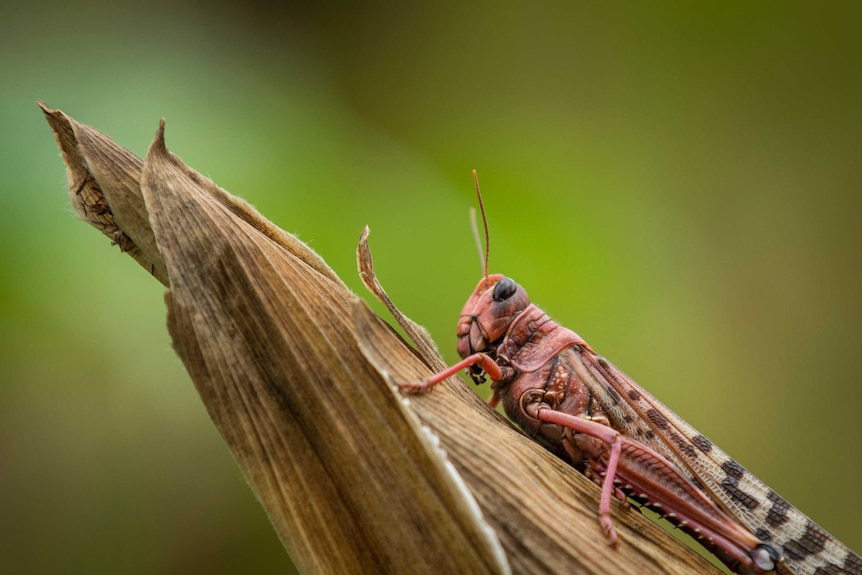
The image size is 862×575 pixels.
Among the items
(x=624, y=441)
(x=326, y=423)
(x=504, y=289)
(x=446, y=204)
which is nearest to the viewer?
(x=326, y=423)

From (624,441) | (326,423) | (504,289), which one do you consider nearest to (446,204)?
(504,289)

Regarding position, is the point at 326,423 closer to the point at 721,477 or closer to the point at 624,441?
the point at 624,441

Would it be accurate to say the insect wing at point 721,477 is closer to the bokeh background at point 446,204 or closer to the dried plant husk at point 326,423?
the dried plant husk at point 326,423

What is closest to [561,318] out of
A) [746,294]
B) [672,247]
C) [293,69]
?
[672,247]

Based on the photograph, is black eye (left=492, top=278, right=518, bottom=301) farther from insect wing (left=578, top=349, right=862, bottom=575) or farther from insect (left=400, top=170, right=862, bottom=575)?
insect wing (left=578, top=349, right=862, bottom=575)

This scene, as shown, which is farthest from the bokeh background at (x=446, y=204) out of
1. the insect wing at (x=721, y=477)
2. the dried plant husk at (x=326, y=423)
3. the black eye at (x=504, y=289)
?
the dried plant husk at (x=326, y=423)

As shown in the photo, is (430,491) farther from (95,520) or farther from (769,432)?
(769,432)

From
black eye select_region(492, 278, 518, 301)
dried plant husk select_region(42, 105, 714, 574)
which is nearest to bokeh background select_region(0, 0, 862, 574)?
black eye select_region(492, 278, 518, 301)
